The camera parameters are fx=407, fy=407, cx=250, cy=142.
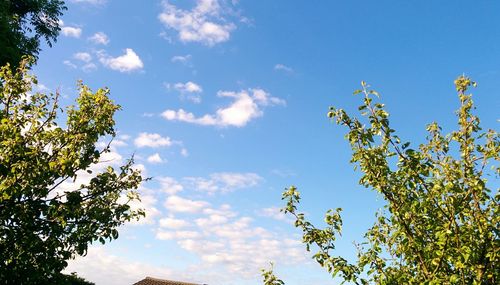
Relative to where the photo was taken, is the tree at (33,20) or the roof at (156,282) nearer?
the tree at (33,20)

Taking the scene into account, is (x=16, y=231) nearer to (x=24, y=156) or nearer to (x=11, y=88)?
(x=24, y=156)

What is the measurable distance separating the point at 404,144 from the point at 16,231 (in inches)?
280

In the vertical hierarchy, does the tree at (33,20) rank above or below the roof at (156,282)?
above

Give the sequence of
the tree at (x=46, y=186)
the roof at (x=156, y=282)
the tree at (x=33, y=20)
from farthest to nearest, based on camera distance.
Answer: the roof at (x=156, y=282) → the tree at (x=33, y=20) → the tree at (x=46, y=186)

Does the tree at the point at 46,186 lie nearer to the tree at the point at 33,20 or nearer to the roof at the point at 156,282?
the tree at the point at 33,20

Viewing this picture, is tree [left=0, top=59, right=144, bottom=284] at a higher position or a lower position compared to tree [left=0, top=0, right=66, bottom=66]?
lower

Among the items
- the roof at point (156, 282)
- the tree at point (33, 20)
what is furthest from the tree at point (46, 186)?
the roof at point (156, 282)

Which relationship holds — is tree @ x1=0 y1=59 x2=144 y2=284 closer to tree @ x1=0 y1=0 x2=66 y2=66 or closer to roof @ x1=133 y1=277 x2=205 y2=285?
tree @ x1=0 y1=0 x2=66 y2=66

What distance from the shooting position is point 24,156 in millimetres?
7781

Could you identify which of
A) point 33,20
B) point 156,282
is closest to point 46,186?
point 33,20

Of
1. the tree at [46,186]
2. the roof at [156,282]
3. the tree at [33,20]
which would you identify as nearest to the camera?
the tree at [46,186]

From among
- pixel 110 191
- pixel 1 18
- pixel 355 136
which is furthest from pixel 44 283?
pixel 1 18

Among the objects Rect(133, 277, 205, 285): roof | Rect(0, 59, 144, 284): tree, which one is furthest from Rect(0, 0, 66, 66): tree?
Rect(133, 277, 205, 285): roof

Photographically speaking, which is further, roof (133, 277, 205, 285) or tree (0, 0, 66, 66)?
roof (133, 277, 205, 285)
